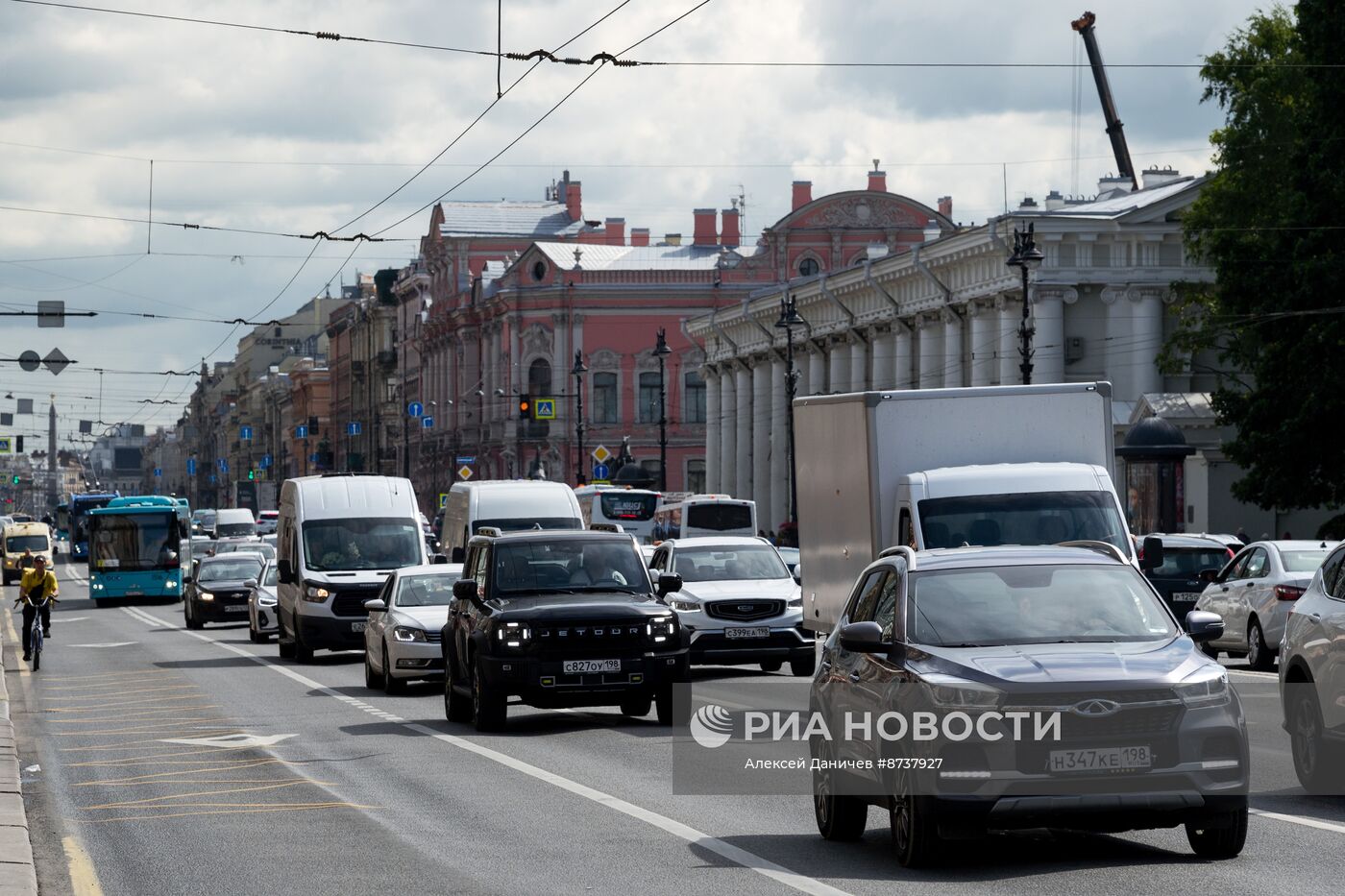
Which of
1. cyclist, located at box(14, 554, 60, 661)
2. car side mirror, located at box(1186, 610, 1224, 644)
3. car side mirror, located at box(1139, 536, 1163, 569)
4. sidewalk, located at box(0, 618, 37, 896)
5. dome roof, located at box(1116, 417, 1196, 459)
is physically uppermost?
dome roof, located at box(1116, 417, 1196, 459)

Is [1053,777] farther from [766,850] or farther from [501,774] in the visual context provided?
[501,774]

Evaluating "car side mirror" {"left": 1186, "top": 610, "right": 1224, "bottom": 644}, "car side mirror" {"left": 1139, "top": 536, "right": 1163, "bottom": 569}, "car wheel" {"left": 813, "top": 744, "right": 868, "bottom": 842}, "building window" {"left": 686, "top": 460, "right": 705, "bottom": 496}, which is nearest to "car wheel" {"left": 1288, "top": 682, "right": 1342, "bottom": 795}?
"car side mirror" {"left": 1186, "top": 610, "right": 1224, "bottom": 644}

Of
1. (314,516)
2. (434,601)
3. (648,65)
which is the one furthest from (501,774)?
(314,516)

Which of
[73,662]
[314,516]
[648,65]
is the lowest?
[73,662]

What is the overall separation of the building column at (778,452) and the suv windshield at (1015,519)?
58.7m

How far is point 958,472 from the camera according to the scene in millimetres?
19156

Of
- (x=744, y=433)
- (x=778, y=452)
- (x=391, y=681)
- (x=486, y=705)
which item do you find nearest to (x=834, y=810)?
(x=486, y=705)

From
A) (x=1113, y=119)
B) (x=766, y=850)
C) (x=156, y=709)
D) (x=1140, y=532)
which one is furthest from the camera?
(x=1113, y=119)

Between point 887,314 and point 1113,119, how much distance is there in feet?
94.0

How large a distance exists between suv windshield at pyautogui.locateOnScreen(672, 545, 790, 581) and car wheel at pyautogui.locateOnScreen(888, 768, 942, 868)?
1654 centimetres

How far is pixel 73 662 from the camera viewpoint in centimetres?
3212

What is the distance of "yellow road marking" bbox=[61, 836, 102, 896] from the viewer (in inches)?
402

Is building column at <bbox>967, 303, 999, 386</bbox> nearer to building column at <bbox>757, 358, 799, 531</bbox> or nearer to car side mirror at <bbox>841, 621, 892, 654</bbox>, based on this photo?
building column at <bbox>757, 358, 799, 531</bbox>

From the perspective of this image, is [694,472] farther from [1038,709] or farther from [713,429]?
[1038,709]
